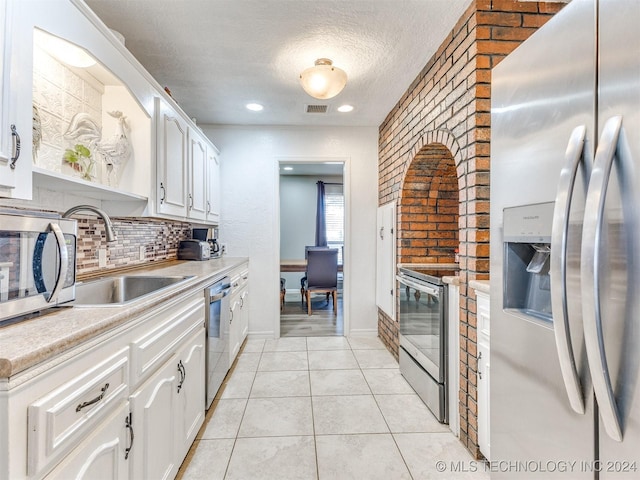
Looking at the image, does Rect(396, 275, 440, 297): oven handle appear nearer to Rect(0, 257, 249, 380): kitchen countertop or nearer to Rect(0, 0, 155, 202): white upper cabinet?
Rect(0, 257, 249, 380): kitchen countertop

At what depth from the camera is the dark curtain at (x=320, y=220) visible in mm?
6184

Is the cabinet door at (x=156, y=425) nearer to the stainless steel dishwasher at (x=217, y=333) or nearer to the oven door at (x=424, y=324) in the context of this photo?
the stainless steel dishwasher at (x=217, y=333)

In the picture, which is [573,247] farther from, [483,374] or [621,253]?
[483,374]

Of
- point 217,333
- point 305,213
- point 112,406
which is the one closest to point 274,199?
point 217,333

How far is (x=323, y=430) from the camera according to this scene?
1.91m

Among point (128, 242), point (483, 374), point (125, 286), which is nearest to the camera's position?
point (483, 374)

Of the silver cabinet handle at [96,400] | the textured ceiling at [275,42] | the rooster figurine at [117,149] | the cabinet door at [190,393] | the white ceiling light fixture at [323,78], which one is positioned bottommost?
the cabinet door at [190,393]

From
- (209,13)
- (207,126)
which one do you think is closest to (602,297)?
(209,13)

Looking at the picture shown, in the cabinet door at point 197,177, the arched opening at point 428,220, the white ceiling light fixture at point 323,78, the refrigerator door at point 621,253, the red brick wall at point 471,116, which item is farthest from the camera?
the arched opening at point 428,220

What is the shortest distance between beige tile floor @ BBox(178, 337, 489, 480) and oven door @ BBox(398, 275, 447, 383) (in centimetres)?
32

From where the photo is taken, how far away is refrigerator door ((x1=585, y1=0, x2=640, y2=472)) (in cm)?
65

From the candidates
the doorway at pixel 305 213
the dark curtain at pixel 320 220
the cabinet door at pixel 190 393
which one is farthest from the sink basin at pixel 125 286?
the dark curtain at pixel 320 220

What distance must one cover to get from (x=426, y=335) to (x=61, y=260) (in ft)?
6.68

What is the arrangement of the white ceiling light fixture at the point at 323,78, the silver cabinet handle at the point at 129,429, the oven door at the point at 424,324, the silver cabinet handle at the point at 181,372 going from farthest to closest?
1. the white ceiling light fixture at the point at 323,78
2. the oven door at the point at 424,324
3. the silver cabinet handle at the point at 181,372
4. the silver cabinet handle at the point at 129,429
